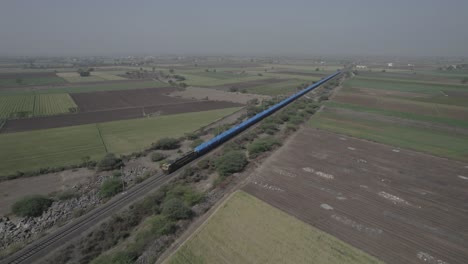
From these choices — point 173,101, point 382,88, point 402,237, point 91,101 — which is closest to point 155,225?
point 402,237

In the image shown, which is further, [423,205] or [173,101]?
[173,101]

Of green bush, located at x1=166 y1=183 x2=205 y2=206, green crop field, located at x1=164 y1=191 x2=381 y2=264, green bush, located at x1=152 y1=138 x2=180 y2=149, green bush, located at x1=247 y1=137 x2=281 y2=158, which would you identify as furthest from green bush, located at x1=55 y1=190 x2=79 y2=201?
green bush, located at x1=247 y1=137 x2=281 y2=158

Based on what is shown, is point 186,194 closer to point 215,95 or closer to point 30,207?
point 30,207

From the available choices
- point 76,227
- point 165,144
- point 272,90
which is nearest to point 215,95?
point 272,90

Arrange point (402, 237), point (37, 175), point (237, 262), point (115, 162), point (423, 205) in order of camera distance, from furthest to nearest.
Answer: point (115, 162) < point (37, 175) < point (423, 205) < point (402, 237) < point (237, 262)

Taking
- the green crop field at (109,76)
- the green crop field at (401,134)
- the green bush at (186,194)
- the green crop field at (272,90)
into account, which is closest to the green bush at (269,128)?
the green crop field at (401,134)

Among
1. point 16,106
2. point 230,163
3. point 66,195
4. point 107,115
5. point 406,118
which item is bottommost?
point 107,115

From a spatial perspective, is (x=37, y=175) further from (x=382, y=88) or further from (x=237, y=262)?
(x=382, y=88)
